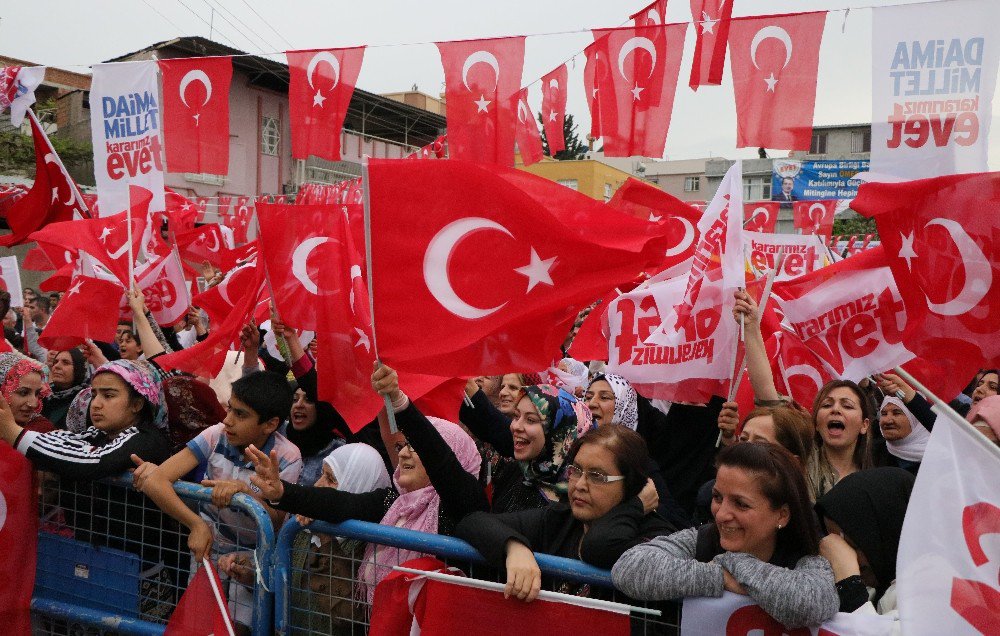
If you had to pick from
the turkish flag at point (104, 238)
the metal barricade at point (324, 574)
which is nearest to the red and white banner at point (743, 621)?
the metal barricade at point (324, 574)

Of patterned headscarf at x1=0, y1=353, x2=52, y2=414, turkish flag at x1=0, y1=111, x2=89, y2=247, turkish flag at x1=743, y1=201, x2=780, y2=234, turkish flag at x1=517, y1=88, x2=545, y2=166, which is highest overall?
turkish flag at x1=517, y1=88, x2=545, y2=166

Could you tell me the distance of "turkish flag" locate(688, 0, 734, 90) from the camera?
7.03 metres

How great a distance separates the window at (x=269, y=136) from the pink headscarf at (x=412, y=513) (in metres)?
32.0

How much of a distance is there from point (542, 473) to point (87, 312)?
13.0ft

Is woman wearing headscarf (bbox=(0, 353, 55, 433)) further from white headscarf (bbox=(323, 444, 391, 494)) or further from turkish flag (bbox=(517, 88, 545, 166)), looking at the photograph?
turkish flag (bbox=(517, 88, 545, 166))

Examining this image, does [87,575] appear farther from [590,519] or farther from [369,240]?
[590,519]

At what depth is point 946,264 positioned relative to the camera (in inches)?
156

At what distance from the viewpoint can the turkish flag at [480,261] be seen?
3568 millimetres

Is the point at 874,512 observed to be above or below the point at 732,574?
above

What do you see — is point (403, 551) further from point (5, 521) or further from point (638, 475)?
point (5, 521)

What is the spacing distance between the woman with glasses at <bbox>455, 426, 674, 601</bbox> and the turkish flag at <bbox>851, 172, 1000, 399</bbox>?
5.26 feet

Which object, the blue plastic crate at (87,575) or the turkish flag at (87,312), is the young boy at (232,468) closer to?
the blue plastic crate at (87,575)

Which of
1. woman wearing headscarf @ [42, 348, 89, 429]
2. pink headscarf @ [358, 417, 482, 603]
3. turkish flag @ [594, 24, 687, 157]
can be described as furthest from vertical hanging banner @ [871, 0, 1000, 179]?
woman wearing headscarf @ [42, 348, 89, 429]

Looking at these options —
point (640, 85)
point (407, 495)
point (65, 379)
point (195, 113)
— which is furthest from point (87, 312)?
point (640, 85)
